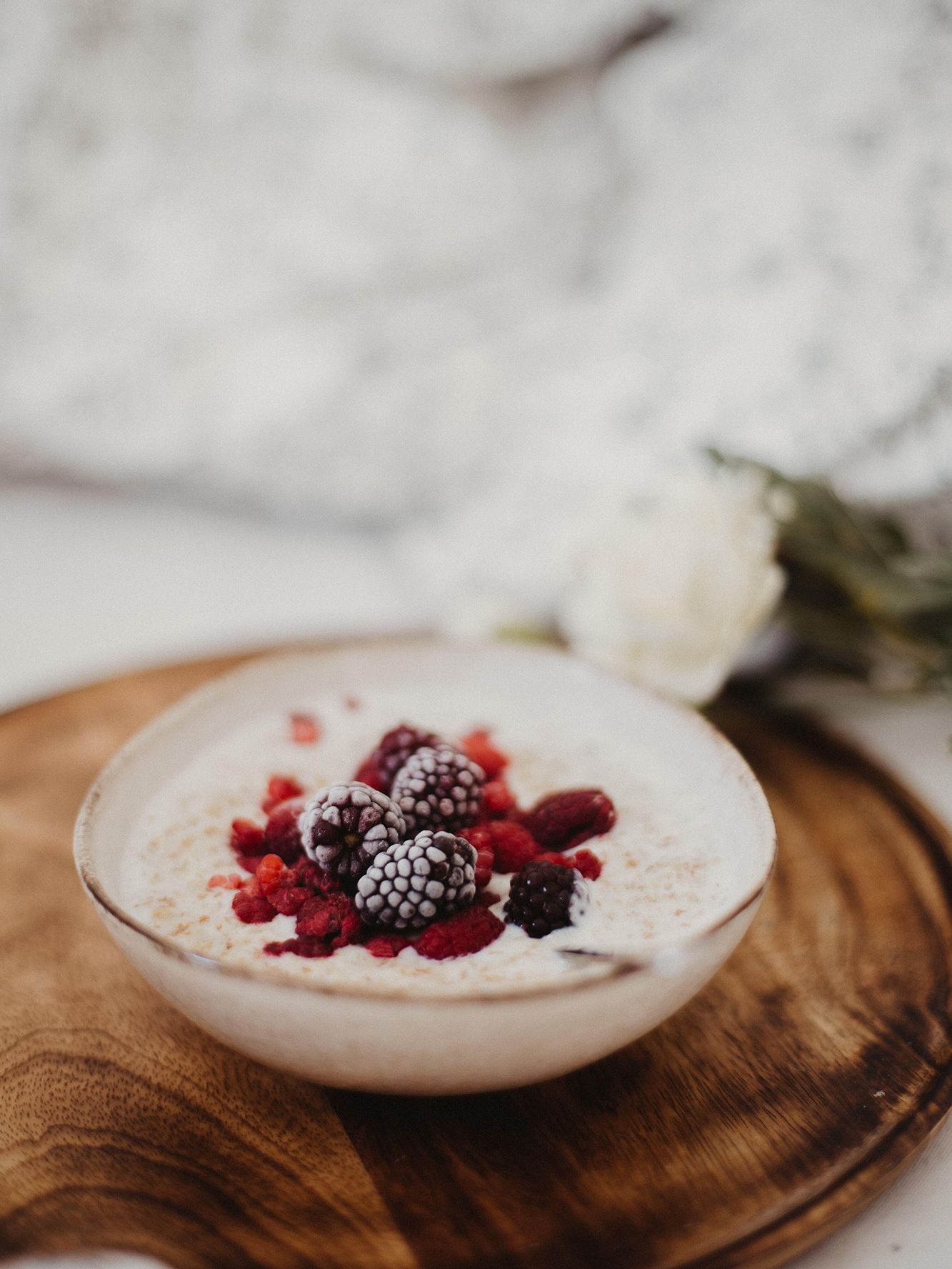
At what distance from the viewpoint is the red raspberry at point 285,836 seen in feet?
3.01

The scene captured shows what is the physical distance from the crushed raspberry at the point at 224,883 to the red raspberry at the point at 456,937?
0.19 m

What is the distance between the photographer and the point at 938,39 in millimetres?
1384

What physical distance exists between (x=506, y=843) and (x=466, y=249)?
58.0 inches

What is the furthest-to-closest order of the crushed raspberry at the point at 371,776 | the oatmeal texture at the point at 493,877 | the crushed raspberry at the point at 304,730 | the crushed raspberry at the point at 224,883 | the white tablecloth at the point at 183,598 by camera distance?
the white tablecloth at the point at 183,598 → the crushed raspberry at the point at 304,730 → the crushed raspberry at the point at 371,776 → the crushed raspberry at the point at 224,883 → the oatmeal texture at the point at 493,877

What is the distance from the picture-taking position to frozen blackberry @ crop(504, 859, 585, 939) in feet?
2.66

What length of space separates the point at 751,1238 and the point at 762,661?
0.93 metres

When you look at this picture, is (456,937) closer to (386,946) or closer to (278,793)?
(386,946)

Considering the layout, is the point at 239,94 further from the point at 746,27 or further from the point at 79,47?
the point at 746,27

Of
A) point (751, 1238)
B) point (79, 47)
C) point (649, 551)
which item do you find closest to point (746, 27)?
point (649, 551)

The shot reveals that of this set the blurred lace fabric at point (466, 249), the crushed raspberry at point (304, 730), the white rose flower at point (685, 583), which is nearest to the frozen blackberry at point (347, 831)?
the crushed raspberry at point (304, 730)

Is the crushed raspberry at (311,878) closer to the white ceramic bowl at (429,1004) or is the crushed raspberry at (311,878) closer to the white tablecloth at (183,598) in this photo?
the white ceramic bowl at (429,1004)

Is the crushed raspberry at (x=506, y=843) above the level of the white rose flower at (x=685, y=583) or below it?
below

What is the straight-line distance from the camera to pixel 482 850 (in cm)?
90

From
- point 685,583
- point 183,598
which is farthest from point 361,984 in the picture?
point 183,598
